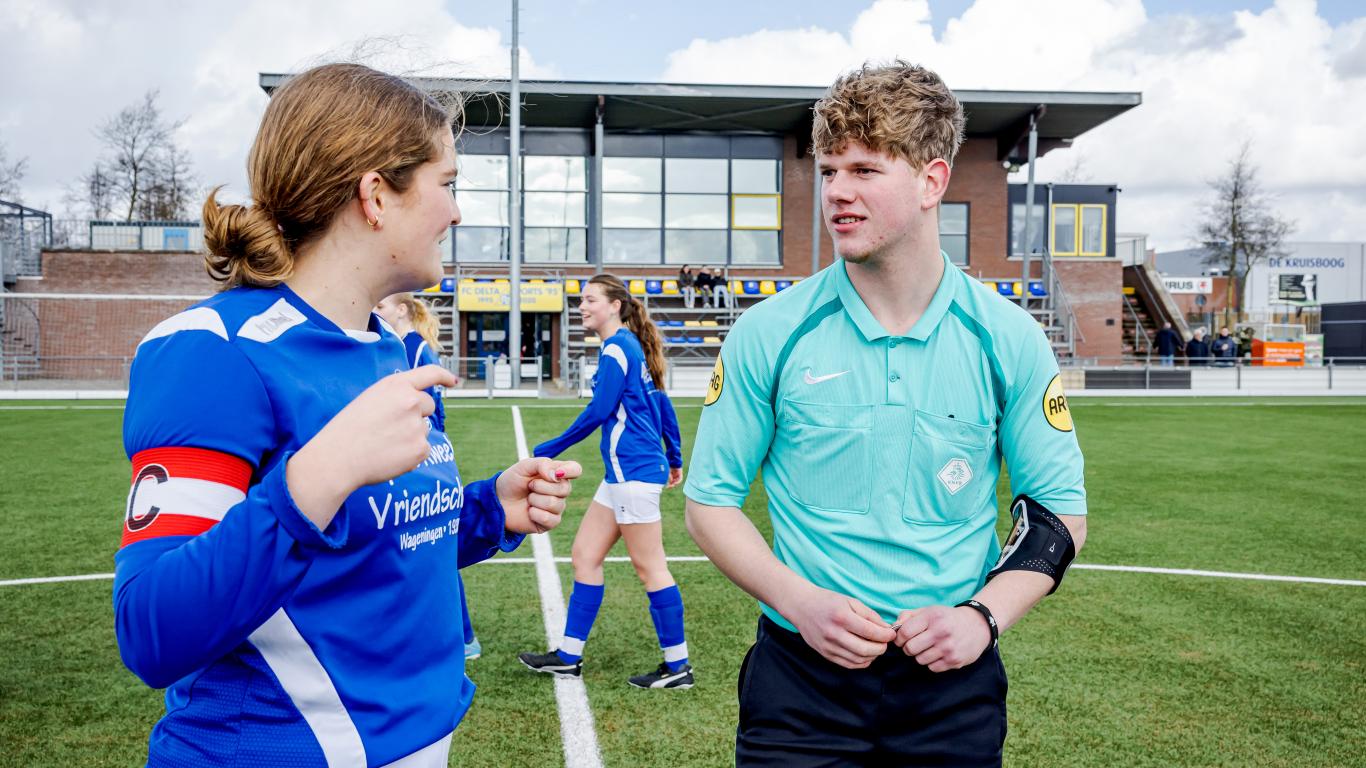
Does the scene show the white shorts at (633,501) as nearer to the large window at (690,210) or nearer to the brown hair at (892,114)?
the brown hair at (892,114)

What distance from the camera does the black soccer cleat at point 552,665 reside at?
516cm

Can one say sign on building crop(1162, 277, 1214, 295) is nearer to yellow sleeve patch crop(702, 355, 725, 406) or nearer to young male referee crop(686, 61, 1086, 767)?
young male referee crop(686, 61, 1086, 767)

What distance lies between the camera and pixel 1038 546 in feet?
7.14

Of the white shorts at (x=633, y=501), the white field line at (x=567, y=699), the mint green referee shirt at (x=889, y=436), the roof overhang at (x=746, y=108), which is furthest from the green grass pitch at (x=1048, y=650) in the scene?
the roof overhang at (x=746, y=108)

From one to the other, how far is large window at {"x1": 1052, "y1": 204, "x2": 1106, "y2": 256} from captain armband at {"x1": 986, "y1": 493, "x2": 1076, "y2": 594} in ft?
136

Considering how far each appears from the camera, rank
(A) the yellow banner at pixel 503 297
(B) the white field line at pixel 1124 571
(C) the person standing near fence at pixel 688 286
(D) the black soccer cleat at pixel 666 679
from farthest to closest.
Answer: (C) the person standing near fence at pixel 688 286, (A) the yellow banner at pixel 503 297, (B) the white field line at pixel 1124 571, (D) the black soccer cleat at pixel 666 679

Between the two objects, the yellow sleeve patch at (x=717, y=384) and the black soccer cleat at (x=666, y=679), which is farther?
the black soccer cleat at (x=666, y=679)

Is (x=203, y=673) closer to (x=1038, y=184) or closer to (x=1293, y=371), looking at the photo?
(x=1293, y=371)

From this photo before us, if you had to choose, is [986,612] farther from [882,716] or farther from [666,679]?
[666,679]

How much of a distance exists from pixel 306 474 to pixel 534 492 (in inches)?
32.4

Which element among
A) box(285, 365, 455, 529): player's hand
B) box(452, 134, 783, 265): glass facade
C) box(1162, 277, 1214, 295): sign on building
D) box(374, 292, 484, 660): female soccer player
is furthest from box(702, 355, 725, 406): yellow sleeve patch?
box(1162, 277, 1214, 295): sign on building

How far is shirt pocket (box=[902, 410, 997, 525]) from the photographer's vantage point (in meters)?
2.23

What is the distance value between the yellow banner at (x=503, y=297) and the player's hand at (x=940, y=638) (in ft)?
107

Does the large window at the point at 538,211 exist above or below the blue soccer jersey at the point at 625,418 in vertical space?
above
